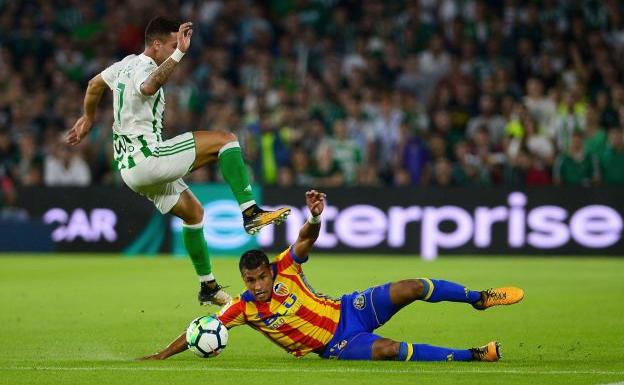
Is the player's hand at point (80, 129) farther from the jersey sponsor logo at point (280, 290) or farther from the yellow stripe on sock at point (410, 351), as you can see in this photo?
the yellow stripe on sock at point (410, 351)

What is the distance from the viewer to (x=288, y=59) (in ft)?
71.9

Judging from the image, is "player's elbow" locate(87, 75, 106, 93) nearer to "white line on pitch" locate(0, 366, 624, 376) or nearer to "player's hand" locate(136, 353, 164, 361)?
"player's hand" locate(136, 353, 164, 361)

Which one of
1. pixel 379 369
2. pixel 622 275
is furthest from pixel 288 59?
pixel 379 369

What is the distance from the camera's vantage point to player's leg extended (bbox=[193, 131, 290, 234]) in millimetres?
9750

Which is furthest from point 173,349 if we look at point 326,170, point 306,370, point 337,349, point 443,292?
point 326,170

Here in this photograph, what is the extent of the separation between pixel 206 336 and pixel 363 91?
1244 centimetres

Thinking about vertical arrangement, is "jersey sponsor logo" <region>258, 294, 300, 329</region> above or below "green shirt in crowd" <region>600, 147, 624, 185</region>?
below

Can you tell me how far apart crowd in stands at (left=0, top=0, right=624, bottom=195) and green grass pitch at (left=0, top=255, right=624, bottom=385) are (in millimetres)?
1611

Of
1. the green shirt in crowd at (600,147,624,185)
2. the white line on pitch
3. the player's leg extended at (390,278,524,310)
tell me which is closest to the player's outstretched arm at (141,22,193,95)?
the white line on pitch

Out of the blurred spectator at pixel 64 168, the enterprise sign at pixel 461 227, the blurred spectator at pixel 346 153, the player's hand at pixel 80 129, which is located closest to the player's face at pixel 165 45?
the player's hand at pixel 80 129

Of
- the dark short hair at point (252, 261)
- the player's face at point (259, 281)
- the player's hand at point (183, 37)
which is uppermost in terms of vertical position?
the player's hand at point (183, 37)

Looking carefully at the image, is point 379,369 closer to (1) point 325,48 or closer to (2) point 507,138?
(2) point 507,138

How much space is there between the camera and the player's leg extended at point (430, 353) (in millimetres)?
8695

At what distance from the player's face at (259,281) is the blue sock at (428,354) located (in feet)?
3.43
